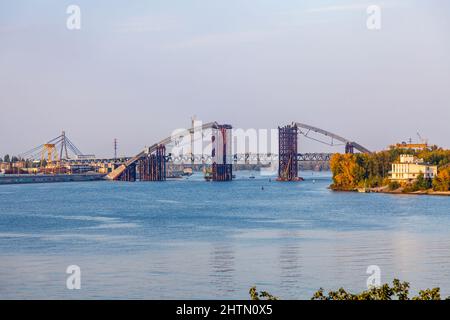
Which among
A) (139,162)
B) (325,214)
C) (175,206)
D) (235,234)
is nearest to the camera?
(235,234)

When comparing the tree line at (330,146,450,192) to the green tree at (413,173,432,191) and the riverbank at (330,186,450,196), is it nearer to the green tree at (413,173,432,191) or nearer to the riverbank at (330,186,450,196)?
the riverbank at (330,186,450,196)

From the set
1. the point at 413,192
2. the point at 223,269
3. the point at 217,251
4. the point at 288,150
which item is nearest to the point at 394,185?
the point at 413,192

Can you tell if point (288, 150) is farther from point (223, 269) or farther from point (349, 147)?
point (223, 269)

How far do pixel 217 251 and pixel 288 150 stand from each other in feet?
233

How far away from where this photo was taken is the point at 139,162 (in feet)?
331

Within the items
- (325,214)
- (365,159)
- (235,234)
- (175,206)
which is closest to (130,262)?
(235,234)

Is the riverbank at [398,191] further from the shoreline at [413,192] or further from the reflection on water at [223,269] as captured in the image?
the reflection on water at [223,269]

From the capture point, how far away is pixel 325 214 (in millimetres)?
36312

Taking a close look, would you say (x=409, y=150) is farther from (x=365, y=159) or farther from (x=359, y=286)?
(x=359, y=286)

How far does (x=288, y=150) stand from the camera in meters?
92.6

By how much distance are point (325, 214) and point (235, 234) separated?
394 inches
